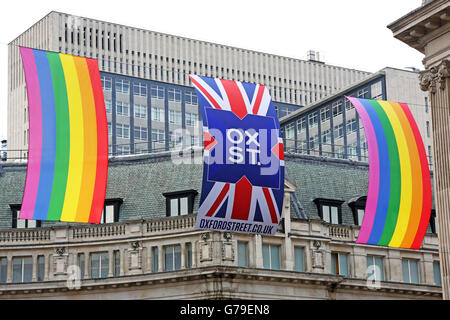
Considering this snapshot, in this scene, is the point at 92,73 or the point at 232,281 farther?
the point at 232,281

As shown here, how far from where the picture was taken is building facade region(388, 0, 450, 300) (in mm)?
50625

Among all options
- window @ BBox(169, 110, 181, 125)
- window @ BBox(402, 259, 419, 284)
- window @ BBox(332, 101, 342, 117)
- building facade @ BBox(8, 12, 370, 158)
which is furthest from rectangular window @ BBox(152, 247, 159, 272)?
window @ BBox(169, 110, 181, 125)

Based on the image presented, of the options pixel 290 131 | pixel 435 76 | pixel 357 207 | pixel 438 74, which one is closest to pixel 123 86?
pixel 290 131

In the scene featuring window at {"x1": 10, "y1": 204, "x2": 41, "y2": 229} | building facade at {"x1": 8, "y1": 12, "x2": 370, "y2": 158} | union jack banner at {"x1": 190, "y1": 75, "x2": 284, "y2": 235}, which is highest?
building facade at {"x1": 8, "y1": 12, "x2": 370, "y2": 158}

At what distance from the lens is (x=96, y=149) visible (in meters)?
51.0

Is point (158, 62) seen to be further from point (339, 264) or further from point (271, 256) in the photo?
point (271, 256)

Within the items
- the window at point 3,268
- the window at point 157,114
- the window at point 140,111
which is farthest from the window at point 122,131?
the window at point 3,268

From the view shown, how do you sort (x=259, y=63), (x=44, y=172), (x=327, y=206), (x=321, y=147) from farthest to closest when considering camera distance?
(x=259, y=63)
(x=321, y=147)
(x=327, y=206)
(x=44, y=172)

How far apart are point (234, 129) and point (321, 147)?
10074 cm

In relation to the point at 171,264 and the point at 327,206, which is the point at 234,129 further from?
the point at 327,206

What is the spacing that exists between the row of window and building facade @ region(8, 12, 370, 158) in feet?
3.43

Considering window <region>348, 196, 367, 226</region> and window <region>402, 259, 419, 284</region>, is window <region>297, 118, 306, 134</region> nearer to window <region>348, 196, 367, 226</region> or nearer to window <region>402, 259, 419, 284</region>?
window <region>348, 196, 367, 226</region>

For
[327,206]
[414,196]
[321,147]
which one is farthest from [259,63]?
[414,196]

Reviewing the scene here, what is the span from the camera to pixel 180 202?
84500 mm
